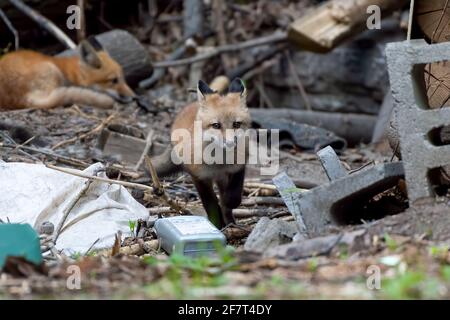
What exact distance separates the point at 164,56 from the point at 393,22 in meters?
3.85

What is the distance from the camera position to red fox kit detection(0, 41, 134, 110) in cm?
1045

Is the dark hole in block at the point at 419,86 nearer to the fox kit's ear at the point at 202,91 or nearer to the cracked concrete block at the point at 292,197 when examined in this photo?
the cracked concrete block at the point at 292,197

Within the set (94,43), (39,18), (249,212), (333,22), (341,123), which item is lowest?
(249,212)

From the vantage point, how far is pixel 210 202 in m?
6.89

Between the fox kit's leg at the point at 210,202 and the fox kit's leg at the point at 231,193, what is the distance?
2.1 inches

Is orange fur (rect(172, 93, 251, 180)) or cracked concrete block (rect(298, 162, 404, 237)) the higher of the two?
orange fur (rect(172, 93, 251, 180))

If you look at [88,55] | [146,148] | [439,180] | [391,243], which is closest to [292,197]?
[439,180]

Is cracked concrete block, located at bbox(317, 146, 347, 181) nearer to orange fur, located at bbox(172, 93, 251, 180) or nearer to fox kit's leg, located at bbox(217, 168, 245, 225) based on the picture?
orange fur, located at bbox(172, 93, 251, 180)

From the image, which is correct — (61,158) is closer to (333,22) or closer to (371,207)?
(371,207)

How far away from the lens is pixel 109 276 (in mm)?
4102

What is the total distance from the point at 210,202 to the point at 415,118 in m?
2.39

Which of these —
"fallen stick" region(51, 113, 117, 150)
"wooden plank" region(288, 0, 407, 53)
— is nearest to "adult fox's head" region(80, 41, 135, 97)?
"fallen stick" region(51, 113, 117, 150)

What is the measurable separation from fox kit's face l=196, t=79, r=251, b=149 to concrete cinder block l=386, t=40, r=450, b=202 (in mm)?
A: 1836

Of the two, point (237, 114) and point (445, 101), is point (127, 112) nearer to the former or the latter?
point (237, 114)
